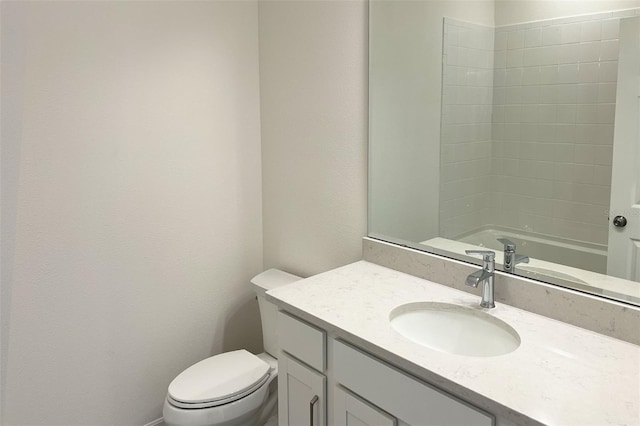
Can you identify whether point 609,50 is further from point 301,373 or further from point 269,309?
point 269,309

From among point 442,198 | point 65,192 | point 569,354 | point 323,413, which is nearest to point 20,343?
point 65,192

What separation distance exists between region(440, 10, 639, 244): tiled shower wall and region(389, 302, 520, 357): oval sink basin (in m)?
0.36

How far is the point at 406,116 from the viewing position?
2.10 m

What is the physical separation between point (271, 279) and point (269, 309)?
0.14 meters

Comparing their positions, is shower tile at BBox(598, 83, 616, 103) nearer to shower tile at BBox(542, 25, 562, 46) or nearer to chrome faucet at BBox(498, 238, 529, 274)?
shower tile at BBox(542, 25, 562, 46)

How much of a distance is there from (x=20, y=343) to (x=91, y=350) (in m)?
0.27

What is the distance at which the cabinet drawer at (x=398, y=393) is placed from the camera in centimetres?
120

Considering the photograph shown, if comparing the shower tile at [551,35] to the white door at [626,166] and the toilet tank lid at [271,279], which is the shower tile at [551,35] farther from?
the toilet tank lid at [271,279]

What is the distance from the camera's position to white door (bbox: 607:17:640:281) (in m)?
1.44

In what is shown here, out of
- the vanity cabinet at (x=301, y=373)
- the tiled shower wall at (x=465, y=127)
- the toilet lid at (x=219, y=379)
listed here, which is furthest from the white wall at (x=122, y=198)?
the tiled shower wall at (x=465, y=127)

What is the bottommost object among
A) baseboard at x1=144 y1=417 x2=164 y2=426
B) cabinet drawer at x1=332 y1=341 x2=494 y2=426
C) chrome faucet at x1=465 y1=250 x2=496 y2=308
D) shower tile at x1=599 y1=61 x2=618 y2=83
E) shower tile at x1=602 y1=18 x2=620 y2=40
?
baseboard at x1=144 y1=417 x2=164 y2=426

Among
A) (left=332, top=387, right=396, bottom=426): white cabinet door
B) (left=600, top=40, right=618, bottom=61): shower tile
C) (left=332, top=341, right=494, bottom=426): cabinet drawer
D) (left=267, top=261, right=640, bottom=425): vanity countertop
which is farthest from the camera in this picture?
(left=600, top=40, right=618, bottom=61): shower tile

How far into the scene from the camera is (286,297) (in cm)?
169

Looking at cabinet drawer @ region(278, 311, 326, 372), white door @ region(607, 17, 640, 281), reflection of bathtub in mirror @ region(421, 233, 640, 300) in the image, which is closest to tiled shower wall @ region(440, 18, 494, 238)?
reflection of bathtub in mirror @ region(421, 233, 640, 300)
